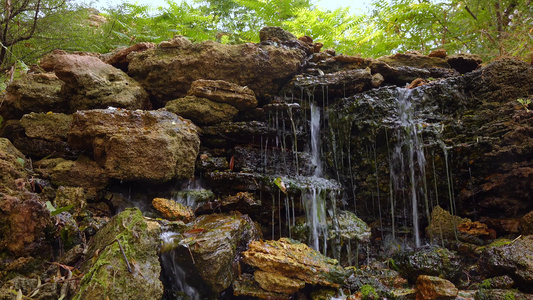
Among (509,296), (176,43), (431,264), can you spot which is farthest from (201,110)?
(509,296)

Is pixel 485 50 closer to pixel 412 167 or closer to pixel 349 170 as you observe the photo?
pixel 412 167

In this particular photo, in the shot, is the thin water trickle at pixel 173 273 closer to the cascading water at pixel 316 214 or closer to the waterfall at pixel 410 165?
the cascading water at pixel 316 214

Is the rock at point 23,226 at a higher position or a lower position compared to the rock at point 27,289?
higher

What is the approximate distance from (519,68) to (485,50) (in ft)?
9.17

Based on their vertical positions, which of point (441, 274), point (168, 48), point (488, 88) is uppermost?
point (168, 48)

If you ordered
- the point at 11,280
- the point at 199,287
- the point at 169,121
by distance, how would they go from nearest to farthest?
the point at 11,280 < the point at 199,287 < the point at 169,121

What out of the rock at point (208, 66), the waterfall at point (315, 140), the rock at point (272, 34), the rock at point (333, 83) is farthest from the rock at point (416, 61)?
the rock at point (272, 34)

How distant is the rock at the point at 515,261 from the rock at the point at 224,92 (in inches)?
182

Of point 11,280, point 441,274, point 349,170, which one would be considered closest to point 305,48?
point 349,170

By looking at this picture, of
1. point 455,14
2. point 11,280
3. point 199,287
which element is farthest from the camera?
point 455,14

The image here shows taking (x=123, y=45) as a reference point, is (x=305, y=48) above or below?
below

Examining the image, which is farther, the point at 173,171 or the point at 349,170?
the point at 349,170

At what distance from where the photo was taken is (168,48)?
256 inches

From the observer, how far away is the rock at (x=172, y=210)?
14.2 ft
